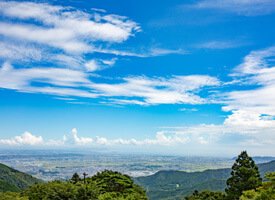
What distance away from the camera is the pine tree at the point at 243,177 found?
144 feet

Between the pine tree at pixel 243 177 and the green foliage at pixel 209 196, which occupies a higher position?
the pine tree at pixel 243 177

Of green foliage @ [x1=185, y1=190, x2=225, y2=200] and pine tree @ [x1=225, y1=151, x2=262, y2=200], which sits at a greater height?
pine tree @ [x1=225, y1=151, x2=262, y2=200]

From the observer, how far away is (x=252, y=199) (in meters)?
24.5

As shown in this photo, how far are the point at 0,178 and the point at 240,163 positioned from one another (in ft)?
591

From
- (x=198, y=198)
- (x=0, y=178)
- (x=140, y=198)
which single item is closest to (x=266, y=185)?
(x=140, y=198)

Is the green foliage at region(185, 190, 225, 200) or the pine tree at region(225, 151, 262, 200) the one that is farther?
the green foliage at region(185, 190, 225, 200)

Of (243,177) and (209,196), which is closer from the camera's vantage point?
(243,177)

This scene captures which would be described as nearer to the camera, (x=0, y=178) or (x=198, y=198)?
(x=198, y=198)

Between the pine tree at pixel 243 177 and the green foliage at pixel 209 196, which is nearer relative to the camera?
the pine tree at pixel 243 177

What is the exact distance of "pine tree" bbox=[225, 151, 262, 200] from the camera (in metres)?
43.8

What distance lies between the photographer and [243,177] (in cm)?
4478

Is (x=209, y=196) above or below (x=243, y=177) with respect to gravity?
below

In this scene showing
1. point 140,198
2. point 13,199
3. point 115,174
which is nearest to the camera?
point 13,199

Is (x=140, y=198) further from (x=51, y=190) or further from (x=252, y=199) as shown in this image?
(x=252, y=199)
